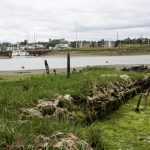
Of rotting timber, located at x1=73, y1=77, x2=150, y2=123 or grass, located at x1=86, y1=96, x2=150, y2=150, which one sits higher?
rotting timber, located at x1=73, y1=77, x2=150, y2=123

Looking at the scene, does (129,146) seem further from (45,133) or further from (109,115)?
(109,115)

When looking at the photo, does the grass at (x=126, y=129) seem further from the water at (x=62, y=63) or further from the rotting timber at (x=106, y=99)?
the water at (x=62, y=63)

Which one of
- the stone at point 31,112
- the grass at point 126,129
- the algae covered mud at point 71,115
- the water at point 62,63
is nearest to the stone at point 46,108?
the algae covered mud at point 71,115

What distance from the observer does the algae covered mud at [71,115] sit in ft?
30.5

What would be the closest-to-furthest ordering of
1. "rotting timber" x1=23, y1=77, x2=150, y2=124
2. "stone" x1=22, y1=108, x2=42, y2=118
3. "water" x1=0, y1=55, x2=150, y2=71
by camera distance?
"stone" x1=22, y1=108, x2=42, y2=118 < "rotting timber" x1=23, y1=77, x2=150, y2=124 < "water" x1=0, y1=55, x2=150, y2=71

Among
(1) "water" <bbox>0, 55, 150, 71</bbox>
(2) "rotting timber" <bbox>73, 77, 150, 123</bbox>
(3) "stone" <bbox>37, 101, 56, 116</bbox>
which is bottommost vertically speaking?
(1) "water" <bbox>0, 55, 150, 71</bbox>

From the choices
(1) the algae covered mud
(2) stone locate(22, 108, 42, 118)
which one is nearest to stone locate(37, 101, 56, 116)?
(1) the algae covered mud

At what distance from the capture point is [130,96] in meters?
21.2

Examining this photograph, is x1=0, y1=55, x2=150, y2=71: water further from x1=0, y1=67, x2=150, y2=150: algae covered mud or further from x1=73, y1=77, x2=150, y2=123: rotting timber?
x1=0, y1=67, x2=150, y2=150: algae covered mud

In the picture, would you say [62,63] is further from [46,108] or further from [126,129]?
[46,108]

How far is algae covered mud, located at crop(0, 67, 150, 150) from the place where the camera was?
9297mm

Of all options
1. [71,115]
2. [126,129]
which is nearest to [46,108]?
[71,115]

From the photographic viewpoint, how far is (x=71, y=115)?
555 inches

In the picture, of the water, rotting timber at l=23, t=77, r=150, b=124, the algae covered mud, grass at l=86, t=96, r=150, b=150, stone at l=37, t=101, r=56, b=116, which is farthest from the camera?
the water
